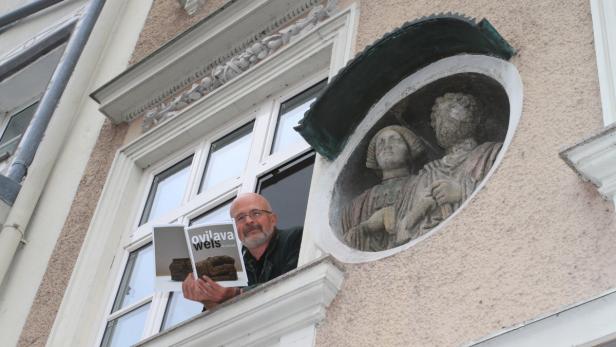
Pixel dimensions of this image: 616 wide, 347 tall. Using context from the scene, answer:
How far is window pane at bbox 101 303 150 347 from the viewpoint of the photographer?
6.54 meters

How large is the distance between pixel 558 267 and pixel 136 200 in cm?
383

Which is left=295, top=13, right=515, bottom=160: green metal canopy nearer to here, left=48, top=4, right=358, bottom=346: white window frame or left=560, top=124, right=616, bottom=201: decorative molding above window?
left=48, top=4, right=358, bottom=346: white window frame

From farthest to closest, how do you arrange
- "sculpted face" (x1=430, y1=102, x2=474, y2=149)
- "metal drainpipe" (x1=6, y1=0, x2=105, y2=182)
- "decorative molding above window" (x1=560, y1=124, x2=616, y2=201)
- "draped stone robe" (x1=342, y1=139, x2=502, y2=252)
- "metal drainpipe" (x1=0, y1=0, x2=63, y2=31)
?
"metal drainpipe" (x1=0, y1=0, x2=63, y2=31) < "metal drainpipe" (x1=6, y1=0, x2=105, y2=182) < "sculpted face" (x1=430, y1=102, x2=474, y2=149) < "draped stone robe" (x1=342, y1=139, x2=502, y2=252) < "decorative molding above window" (x1=560, y1=124, x2=616, y2=201)

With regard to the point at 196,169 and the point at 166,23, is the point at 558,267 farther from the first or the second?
the point at 166,23

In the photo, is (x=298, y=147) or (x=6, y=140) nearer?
(x=298, y=147)

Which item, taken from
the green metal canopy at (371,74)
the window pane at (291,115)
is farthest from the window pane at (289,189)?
the green metal canopy at (371,74)

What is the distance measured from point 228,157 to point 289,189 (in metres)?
0.79


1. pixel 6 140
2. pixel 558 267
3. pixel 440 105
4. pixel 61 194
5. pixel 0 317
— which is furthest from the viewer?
pixel 6 140

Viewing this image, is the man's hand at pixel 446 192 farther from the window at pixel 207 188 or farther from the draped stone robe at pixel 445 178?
the window at pixel 207 188

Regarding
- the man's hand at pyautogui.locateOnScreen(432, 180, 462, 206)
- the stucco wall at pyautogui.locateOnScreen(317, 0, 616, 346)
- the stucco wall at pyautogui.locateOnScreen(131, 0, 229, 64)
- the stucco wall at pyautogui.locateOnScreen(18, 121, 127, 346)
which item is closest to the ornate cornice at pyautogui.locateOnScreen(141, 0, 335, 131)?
the stucco wall at pyautogui.locateOnScreen(18, 121, 127, 346)

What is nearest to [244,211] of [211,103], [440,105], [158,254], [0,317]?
[158,254]

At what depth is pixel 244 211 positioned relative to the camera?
5945 millimetres

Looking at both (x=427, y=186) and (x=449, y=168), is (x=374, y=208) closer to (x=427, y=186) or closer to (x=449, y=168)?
(x=427, y=186)

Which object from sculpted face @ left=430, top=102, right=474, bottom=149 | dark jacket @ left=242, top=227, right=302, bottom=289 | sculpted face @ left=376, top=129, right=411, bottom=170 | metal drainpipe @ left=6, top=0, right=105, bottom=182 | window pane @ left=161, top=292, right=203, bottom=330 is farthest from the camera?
metal drainpipe @ left=6, top=0, right=105, bottom=182
